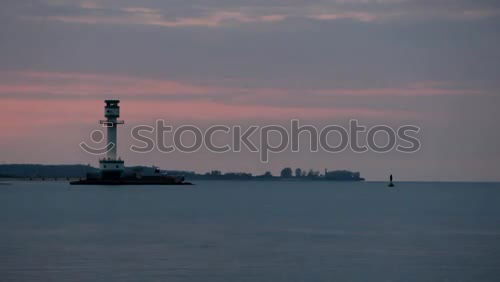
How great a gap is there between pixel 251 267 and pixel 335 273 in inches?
156

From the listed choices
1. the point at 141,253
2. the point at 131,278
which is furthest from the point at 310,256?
the point at 131,278

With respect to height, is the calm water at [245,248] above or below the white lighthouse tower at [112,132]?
below

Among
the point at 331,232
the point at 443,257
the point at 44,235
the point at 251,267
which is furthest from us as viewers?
the point at 331,232

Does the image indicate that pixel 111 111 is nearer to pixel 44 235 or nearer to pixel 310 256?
pixel 44 235

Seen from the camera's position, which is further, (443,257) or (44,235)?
(44,235)

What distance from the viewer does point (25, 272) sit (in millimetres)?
40031

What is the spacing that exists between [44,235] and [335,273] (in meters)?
24.7

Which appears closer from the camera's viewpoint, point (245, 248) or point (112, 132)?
point (245, 248)

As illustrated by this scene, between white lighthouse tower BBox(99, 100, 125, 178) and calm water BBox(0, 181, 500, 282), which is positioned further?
white lighthouse tower BBox(99, 100, 125, 178)

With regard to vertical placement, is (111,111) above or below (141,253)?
above

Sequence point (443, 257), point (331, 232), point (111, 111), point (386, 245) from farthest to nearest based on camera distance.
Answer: point (111, 111), point (331, 232), point (386, 245), point (443, 257)

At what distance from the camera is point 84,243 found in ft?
176

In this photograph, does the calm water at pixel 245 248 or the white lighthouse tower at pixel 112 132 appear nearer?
the calm water at pixel 245 248

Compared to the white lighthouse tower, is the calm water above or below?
below
